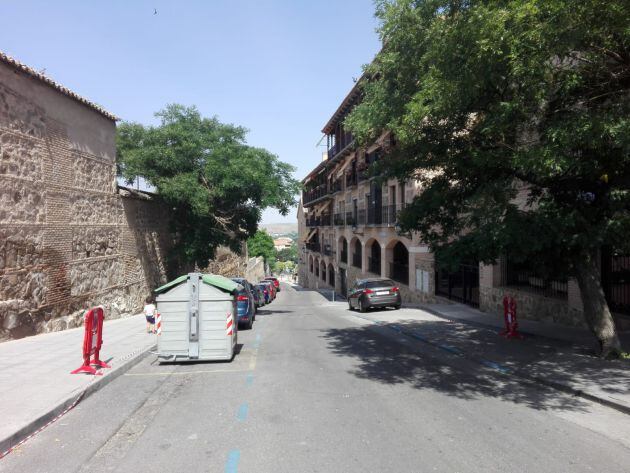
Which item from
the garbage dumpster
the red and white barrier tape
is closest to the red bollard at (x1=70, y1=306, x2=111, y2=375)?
the garbage dumpster

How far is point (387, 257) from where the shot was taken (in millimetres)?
28859

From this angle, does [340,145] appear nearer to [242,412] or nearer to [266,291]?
[266,291]

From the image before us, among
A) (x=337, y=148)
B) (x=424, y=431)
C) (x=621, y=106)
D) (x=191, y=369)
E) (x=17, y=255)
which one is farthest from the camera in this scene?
(x=337, y=148)

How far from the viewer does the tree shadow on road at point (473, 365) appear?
7109mm

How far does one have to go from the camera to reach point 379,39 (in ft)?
34.1

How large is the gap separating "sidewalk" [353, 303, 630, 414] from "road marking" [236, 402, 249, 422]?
15.7 feet

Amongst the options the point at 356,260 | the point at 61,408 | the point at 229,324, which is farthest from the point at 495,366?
the point at 356,260

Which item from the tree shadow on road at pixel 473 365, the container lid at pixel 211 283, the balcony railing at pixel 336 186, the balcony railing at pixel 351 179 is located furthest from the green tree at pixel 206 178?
the balcony railing at pixel 336 186

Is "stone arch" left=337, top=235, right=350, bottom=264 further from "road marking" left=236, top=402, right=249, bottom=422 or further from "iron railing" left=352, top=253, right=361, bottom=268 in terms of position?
"road marking" left=236, top=402, right=249, bottom=422

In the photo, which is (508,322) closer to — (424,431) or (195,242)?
(424,431)

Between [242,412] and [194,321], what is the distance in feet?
11.8

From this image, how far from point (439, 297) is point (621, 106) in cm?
1560

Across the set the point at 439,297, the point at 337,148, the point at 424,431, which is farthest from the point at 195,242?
the point at 337,148

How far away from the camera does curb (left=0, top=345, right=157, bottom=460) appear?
5.18m
